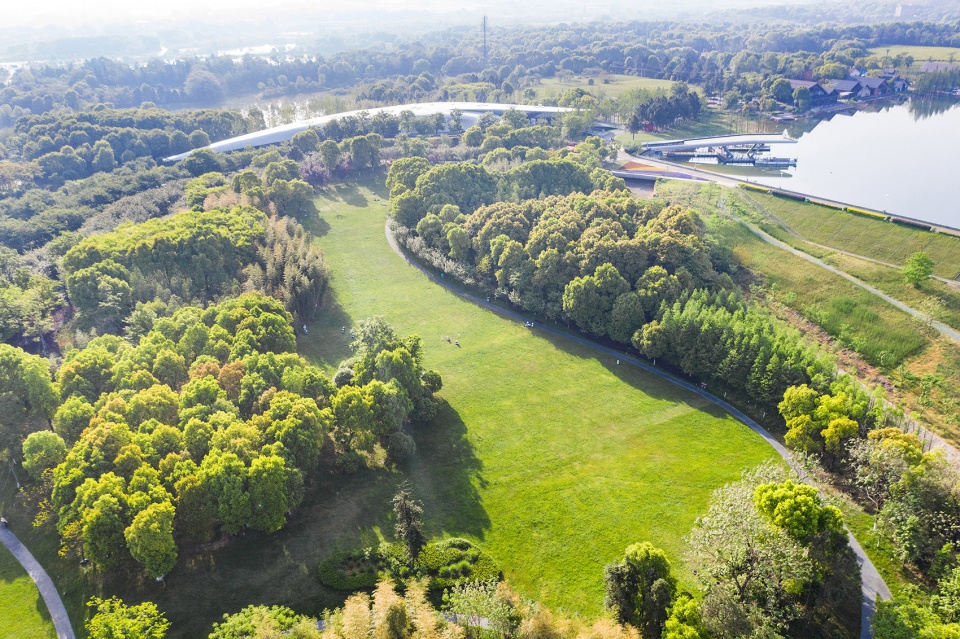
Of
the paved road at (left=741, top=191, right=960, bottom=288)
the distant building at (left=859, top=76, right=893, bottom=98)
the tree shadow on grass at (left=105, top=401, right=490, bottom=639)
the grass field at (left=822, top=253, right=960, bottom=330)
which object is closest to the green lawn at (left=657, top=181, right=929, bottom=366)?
the grass field at (left=822, top=253, right=960, bottom=330)

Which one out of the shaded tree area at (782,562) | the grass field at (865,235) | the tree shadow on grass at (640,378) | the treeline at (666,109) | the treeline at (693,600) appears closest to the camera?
the treeline at (693,600)

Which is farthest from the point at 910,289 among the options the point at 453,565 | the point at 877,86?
the point at 877,86

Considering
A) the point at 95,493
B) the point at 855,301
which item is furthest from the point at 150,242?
the point at 855,301

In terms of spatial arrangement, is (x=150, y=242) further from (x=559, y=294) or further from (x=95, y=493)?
(x=559, y=294)

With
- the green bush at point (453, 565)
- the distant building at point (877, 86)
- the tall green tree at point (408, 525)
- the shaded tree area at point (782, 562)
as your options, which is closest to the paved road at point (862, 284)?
the shaded tree area at point (782, 562)

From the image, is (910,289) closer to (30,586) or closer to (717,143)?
(717,143)

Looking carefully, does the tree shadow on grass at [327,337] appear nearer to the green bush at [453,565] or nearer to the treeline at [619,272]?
the treeline at [619,272]

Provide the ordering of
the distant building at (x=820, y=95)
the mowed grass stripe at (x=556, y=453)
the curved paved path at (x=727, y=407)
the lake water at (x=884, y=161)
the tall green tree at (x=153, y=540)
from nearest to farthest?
the curved paved path at (x=727, y=407) < the tall green tree at (x=153, y=540) < the mowed grass stripe at (x=556, y=453) < the lake water at (x=884, y=161) < the distant building at (x=820, y=95)
